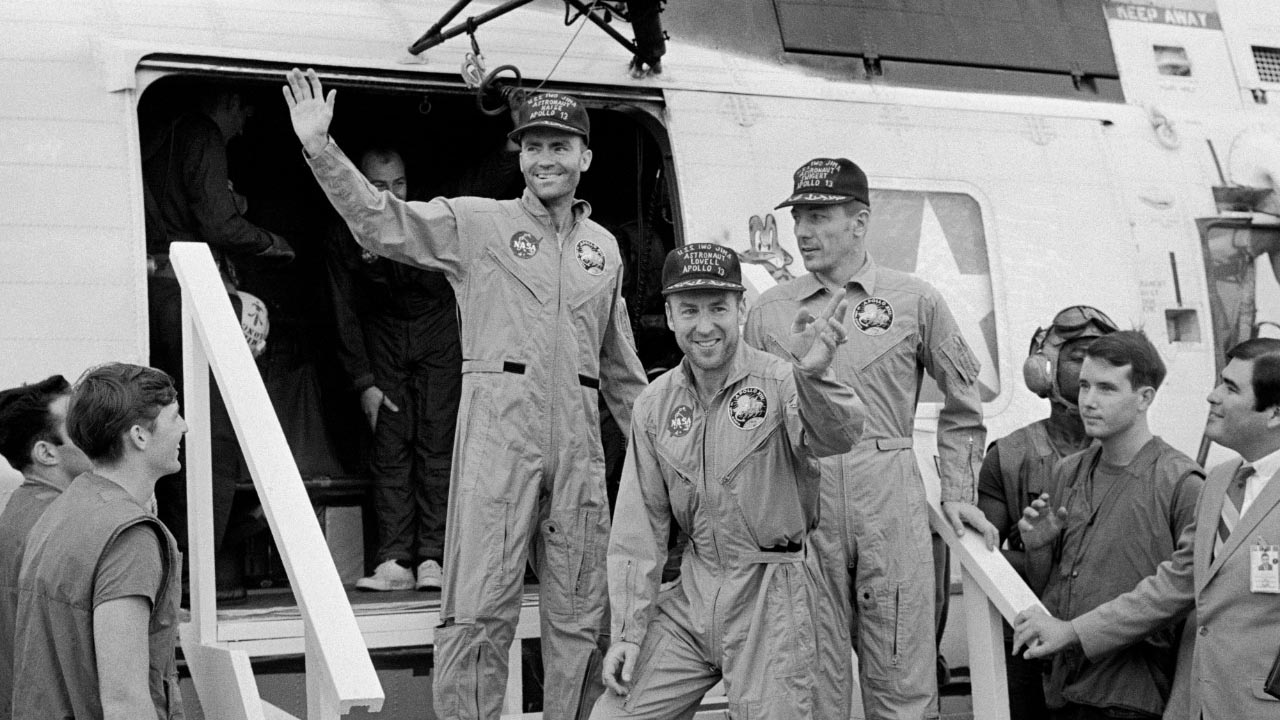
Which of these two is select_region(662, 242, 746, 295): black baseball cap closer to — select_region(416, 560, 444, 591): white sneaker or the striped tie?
the striped tie

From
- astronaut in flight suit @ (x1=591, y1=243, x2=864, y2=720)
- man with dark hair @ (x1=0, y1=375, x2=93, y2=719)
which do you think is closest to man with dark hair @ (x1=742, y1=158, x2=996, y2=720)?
astronaut in flight suit @ (x1=591, y1=243, x2=864, y2=720)

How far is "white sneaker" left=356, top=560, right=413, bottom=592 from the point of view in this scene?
538cm

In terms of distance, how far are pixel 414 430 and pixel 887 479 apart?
84.8 inches

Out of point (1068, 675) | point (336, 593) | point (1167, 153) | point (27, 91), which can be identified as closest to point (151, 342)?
point (27, 91)

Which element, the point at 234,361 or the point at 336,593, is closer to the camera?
the point at 336,593

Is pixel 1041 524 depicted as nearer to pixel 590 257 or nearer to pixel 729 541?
pixel 729 541

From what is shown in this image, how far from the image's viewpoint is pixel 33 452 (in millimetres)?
4023

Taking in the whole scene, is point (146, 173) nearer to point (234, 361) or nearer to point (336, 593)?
point (234, 361)

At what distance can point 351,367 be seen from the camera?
5832 mm

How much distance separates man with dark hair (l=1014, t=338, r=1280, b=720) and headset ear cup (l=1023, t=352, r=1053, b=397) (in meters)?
1.05

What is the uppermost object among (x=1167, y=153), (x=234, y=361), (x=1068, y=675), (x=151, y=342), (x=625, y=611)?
(x=1167, y=153)

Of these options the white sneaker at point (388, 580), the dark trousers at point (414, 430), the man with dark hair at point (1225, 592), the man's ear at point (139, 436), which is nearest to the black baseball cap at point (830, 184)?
the man with dark hair at point (1225, 592)

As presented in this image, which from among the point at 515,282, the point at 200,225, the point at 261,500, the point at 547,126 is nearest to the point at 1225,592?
the point at 515,282

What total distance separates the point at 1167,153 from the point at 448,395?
133 inches
